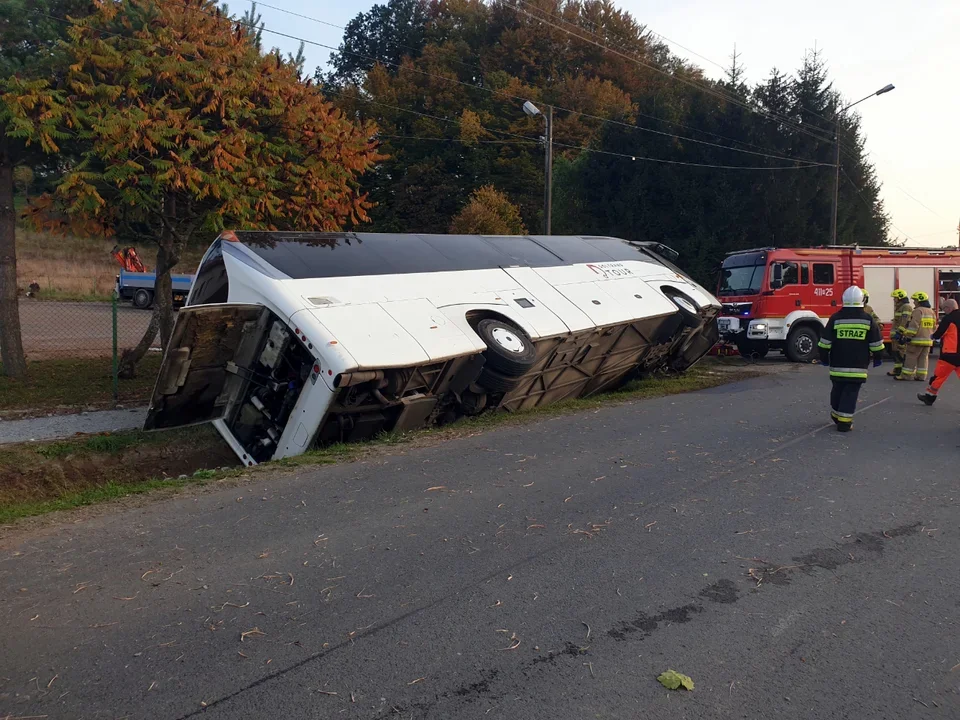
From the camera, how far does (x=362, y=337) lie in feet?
27.2

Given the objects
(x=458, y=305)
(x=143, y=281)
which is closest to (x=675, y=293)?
(x=458, y=305)

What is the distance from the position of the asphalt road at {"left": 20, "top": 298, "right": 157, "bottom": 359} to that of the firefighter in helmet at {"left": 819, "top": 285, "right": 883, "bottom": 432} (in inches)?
549

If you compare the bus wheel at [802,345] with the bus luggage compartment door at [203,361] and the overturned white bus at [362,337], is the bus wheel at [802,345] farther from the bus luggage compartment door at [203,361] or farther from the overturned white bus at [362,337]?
the bus luggage compartment door at [203,361]

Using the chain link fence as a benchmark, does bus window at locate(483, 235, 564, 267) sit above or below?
above

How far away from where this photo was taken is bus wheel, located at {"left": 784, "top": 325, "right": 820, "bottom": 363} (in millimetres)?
19141

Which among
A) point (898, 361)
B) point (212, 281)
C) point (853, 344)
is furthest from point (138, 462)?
point (898, 361)

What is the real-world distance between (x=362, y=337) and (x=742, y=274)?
13.7 meters

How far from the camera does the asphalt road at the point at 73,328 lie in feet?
57.1

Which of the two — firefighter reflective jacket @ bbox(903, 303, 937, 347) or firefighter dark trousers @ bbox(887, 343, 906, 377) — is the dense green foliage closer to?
firefighter dark trousers @ bbox(887, 343, 906, 377)

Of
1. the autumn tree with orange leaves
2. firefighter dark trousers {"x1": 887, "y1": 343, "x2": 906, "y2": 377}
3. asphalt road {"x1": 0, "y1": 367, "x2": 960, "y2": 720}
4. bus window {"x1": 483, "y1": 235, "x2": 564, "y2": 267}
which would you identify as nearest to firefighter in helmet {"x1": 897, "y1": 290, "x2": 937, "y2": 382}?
firefighter dark trousers {"x1": 887, "y1": 343, "x2": 906, "y2": 377}

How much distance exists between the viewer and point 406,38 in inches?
2073

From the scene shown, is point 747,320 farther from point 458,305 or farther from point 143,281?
point 143,281

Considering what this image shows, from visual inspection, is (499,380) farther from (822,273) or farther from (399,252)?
(822,273)

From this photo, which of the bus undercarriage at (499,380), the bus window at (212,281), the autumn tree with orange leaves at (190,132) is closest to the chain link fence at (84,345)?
the autumn tree with orange leaves at (190,132)
